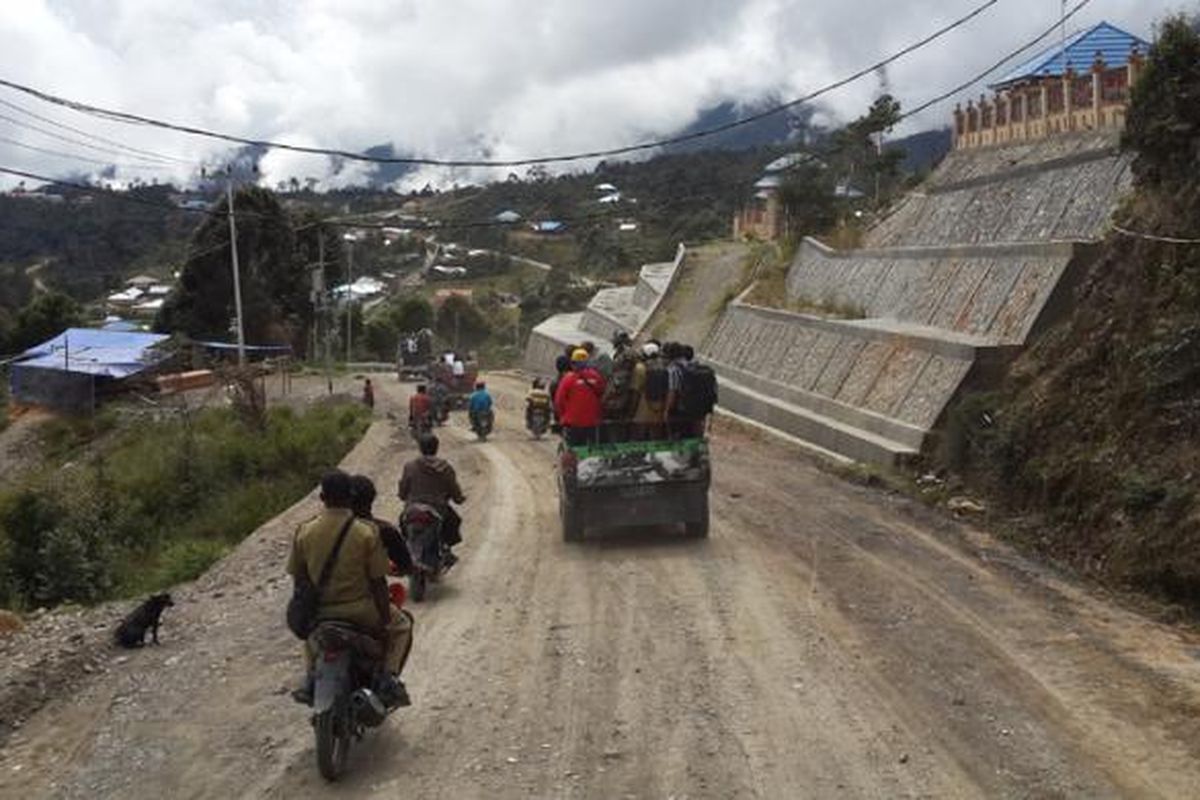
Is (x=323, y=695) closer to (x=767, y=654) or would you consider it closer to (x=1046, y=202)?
(x=767, y=654)

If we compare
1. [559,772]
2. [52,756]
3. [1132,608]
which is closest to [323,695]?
[559,772]

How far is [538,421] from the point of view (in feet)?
89.0

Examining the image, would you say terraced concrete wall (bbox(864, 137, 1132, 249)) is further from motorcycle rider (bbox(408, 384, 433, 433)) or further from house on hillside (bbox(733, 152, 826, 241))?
motorcycle rider (bbox(408, 384, 433, 433))

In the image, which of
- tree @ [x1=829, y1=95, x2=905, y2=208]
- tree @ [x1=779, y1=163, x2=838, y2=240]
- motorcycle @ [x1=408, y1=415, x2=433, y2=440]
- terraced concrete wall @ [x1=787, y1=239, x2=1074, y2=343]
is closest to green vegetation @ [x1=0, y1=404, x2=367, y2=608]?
motorcycle @ [x1=408, y1=415, x2=433, y2=440]

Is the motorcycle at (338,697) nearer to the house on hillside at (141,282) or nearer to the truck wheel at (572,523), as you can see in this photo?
the truck wheel at (572,523)

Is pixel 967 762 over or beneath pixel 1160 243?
beneath

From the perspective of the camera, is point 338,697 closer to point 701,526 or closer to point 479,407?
point 701,526

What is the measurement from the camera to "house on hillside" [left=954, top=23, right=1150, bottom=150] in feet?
96.1

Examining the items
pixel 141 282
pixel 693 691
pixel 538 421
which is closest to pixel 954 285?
pixel 538 421

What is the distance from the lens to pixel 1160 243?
1415 cm

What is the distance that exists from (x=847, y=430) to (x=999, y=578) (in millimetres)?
9112

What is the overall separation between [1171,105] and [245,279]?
58.4 meters

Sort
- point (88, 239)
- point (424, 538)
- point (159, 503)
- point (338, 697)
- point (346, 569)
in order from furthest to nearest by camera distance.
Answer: point (88, 239), point (159, 503), point (424, 538), point (346, 569), point (338, 697)

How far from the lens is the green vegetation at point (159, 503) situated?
57.2ft
